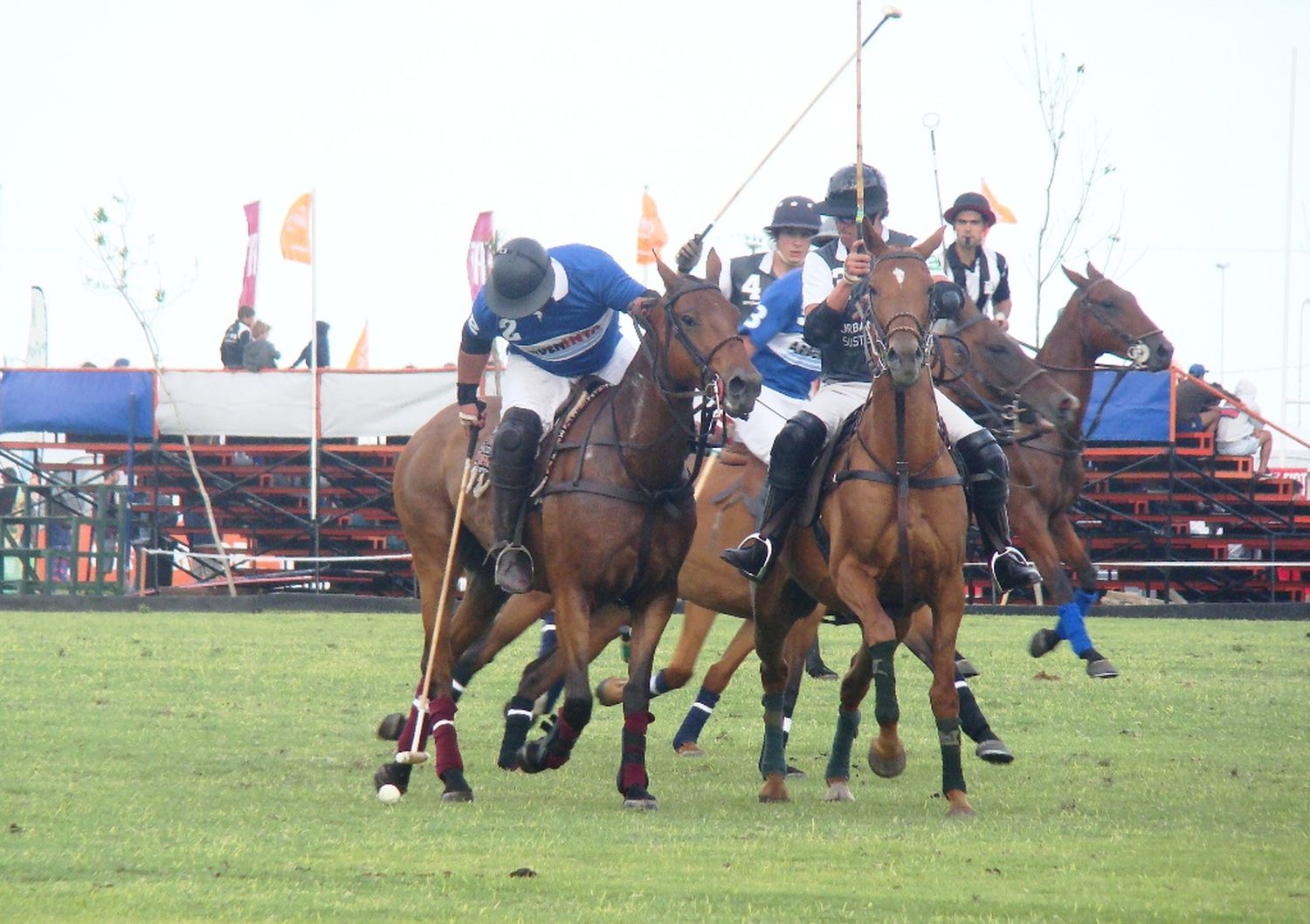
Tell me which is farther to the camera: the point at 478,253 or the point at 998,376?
the point at 478,253

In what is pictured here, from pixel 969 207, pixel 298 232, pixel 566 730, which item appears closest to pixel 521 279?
pixel 566 730

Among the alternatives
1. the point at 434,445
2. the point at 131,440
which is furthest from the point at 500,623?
the point at 131,440

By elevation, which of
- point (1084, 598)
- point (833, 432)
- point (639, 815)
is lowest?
point (639, 815)

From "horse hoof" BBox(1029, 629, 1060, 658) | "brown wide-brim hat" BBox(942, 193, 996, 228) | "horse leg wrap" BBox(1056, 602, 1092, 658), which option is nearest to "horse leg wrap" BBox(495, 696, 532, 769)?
"brown wide-brim hat" BBox(942, 193, 996, 228)

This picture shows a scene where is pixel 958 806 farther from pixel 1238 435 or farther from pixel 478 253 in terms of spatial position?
pixel 478 253

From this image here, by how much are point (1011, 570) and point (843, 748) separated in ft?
3.92

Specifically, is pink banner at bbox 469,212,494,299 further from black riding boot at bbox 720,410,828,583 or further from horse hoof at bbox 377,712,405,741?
black riding boot at bbox 720,410,828,583

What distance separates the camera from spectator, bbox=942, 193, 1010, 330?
13.1 meters

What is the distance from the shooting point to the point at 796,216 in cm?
1249

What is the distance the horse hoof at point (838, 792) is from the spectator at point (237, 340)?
1913cm

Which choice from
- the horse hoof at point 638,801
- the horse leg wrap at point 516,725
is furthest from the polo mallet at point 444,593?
the horse hoof at point 638,801

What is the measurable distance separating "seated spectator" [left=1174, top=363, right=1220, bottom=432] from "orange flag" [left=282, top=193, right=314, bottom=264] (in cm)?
1426

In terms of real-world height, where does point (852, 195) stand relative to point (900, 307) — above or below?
above

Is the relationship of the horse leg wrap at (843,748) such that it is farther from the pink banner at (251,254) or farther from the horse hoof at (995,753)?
the pink banner at (251,254)
